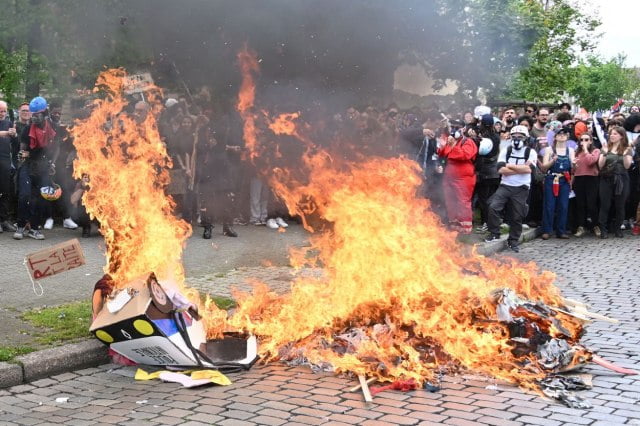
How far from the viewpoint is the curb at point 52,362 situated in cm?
500

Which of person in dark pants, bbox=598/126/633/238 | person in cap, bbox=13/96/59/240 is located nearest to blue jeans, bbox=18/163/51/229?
person in cap, bbox=13/96/59/240

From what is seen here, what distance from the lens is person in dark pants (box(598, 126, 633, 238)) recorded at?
12453mm

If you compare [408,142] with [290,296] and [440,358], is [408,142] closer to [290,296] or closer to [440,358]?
[290,296]

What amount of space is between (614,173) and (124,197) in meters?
9.23

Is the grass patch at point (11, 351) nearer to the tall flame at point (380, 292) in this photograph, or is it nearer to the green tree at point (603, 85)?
the tall flame at point (380, 292)

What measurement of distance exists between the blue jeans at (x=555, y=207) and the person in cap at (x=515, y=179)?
1578 millimetres

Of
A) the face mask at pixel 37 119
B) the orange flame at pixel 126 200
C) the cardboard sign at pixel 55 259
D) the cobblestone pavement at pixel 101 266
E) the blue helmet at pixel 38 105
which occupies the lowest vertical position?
the cobblestone pavement at pixel 101 266

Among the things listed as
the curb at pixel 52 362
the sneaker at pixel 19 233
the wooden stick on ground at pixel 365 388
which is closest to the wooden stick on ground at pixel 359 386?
the wooden stick on ground at pixel 365 388

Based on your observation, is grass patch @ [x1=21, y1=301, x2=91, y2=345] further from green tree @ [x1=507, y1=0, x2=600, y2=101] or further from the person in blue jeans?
green tree @ [x1=507, y1=0, x2=600, y2=101]

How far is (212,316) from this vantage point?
6059 millimetres

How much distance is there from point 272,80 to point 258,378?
96.0 inches

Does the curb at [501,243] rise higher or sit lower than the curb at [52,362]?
higher

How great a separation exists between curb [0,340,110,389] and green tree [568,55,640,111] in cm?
4652

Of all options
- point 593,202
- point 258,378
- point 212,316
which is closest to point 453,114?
point 593,202
